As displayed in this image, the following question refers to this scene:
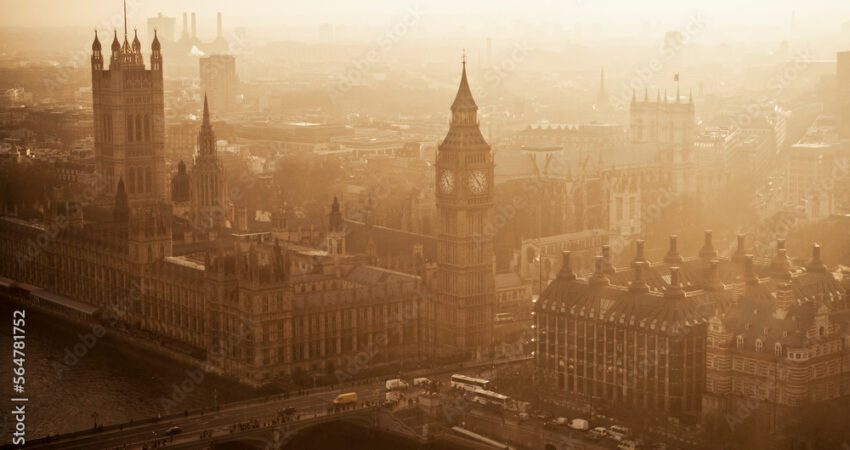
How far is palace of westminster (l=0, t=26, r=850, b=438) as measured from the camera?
52125mm

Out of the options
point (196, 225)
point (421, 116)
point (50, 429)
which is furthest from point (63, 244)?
point (421, 116)

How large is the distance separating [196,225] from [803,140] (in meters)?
58.6

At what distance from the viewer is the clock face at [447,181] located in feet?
205

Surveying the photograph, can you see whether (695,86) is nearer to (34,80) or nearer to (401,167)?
(401,167)

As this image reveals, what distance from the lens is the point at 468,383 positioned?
184ft

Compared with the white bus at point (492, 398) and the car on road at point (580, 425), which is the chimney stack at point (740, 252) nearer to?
the white bus at point (492, 398)

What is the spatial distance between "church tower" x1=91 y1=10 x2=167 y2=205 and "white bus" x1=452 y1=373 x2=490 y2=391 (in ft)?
110

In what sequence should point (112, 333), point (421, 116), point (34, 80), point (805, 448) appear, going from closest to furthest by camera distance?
point (805, 448) < point (112, 333) < point (34, 80) < point (421, 116)

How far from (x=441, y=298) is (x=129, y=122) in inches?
1158

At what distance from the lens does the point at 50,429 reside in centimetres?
5269

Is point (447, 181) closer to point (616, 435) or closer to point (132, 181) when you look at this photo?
point (616, 435)

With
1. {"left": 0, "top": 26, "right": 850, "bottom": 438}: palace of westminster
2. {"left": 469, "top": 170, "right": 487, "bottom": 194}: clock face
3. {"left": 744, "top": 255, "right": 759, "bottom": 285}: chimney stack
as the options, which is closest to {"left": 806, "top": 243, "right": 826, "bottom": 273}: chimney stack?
{"left": 0, "top": 26, "right": 850, "bottom": 438}: palace of westminster

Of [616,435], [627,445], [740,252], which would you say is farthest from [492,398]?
[740,252]

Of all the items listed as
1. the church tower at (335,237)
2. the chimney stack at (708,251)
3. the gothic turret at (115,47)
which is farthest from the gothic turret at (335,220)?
the gothic turret at (115,47)
